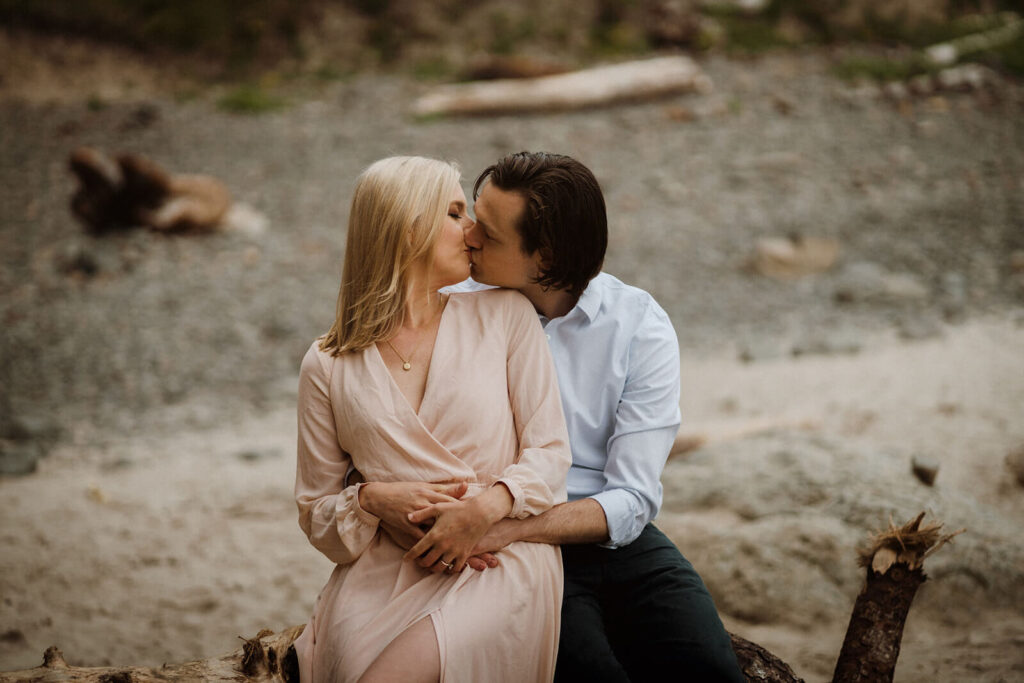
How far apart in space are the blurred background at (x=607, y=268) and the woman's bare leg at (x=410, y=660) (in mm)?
2107

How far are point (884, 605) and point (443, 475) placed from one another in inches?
65.8

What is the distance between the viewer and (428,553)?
7.75 feet

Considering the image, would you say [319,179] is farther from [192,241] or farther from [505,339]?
[505,339]

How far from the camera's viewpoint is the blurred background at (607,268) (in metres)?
4.21

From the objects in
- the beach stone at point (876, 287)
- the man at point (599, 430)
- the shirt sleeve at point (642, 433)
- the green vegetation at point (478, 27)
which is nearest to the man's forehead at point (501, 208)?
the man at point (599, 430)

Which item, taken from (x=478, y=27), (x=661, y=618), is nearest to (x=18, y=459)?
(x=661, y=618)

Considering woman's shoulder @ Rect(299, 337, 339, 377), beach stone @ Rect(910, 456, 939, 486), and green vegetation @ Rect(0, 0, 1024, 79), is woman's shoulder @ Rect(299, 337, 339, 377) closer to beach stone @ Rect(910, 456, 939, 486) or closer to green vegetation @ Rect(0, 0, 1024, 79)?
beach stone @ Rect(910, 456, 939, 486)

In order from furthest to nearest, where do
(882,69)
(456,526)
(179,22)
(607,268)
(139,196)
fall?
(179,22), (882,69), (139,196), (607,268), (456,526)

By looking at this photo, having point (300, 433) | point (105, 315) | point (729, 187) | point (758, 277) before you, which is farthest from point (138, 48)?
point (300, 433)

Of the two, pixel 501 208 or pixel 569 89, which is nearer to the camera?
pixel 501 208

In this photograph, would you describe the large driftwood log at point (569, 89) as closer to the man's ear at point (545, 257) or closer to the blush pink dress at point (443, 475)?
the man's ear at point (545, 257)

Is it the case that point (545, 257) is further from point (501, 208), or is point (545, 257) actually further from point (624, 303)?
point (624, 303)

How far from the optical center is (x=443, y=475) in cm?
243

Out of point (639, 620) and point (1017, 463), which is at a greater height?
point (639, 620)
